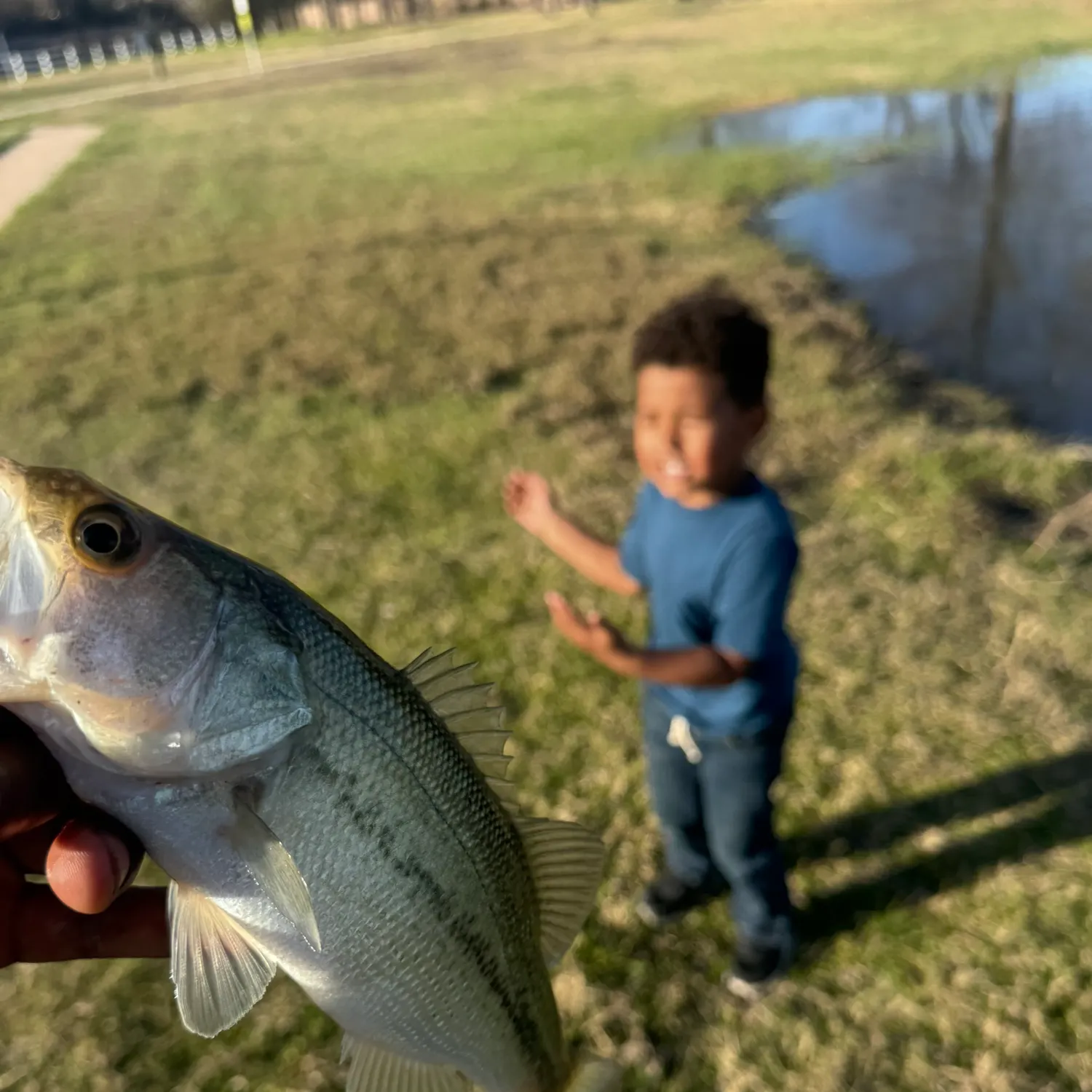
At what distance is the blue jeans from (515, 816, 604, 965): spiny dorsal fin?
78cm

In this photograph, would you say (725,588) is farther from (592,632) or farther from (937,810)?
(937,810)

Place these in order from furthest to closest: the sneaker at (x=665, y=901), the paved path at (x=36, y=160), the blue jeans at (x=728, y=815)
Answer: the paved path at (x=36, y=160)
the sneaker at (x=665, y=901)
the blue jeans at (x=728, y=815)

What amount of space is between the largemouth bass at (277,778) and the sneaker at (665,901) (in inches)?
49.5

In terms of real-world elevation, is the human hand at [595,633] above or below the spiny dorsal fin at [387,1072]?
above

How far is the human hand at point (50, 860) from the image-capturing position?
49.6 inches

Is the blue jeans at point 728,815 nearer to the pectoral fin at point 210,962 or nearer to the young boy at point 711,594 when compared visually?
the young boy at point 711,594

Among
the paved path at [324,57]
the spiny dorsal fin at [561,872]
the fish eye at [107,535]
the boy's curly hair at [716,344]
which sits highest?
the fish eye at [107,535]

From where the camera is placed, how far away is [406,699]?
50.2 inches

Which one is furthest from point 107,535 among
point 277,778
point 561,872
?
point 561,872

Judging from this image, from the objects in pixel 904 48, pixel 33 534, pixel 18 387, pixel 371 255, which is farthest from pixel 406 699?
pixel 904 48

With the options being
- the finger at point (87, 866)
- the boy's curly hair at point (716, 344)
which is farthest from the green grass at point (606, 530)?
the boy's curly hair at point (716, 344)

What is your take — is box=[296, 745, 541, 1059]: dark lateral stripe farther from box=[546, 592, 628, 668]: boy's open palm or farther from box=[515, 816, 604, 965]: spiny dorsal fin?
box=[546, 592, 628, 668]: boy's open palm

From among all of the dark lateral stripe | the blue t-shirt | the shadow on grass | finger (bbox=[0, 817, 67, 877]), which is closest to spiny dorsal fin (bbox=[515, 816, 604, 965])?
the dark lateral stripe

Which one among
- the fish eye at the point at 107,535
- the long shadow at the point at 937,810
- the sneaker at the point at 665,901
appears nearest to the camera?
the fish eye at the point at 107,535
